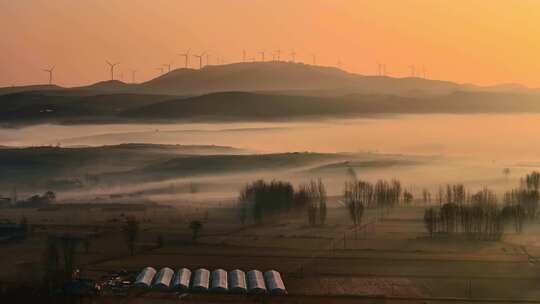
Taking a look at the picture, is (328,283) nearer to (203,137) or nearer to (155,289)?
(155,289)

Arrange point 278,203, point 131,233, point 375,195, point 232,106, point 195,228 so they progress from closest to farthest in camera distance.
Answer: point 131,233 < point 195,228 < point 278,203 < point 375,195 < point 232,106

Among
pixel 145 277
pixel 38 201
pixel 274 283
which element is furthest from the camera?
pixel 38 201

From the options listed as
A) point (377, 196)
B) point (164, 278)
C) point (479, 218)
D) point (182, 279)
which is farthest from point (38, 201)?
point (182, 279)

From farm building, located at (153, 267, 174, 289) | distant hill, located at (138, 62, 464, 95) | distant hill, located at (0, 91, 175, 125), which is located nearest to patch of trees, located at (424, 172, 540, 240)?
farm building, located at (153, 267, 174, 289)

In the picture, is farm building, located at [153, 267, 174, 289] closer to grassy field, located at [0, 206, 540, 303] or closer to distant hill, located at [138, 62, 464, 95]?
grassy field, located at [0, 206, 540, 303]

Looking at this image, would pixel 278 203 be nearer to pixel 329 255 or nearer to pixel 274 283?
pixel 329 255

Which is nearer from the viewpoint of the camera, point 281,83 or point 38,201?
point 38,201

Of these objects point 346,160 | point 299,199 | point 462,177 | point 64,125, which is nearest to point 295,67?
point 64,125

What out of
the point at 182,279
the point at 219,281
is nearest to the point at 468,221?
the point at 219,281

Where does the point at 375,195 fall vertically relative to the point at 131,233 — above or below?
above

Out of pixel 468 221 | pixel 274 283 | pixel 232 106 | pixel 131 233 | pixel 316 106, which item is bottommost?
pixel 274 283
